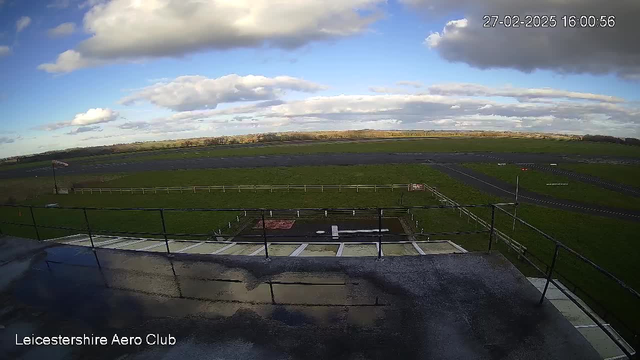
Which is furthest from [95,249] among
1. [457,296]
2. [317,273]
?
[457,296]

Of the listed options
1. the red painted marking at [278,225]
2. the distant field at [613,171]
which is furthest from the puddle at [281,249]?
the distant field at [613,171]

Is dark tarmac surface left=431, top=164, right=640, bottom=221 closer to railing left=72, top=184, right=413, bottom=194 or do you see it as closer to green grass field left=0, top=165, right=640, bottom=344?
green grass field left=0, top=165, right=640, bottom=344

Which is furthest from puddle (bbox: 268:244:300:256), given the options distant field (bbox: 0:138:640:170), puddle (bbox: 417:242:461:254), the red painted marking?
distant field (bbox: 0:138:640:170)

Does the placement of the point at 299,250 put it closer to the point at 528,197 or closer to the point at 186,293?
the point at 186,293

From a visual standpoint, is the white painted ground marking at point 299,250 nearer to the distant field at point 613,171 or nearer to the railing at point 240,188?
the railing at point 240,188

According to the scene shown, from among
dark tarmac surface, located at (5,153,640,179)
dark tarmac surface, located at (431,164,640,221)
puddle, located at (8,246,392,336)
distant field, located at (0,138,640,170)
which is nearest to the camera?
puddle, located at (8,246,392,336)

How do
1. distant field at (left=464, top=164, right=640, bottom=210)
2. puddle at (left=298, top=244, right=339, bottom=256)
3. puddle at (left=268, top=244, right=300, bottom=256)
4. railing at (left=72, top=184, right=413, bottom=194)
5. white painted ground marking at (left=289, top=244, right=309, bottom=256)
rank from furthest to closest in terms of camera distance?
railing at (left=72, top=184, right=413, bottom=194) < distant field at (left=464, top=164, right=640, bottom=210) < puddle at (left=268, top=244, right=300, bottom=256) < white painted ground marking at (left=289, top=244, right=309, bottom=256) < puddle at (left=298, top=244, right=339, bottom=256)
